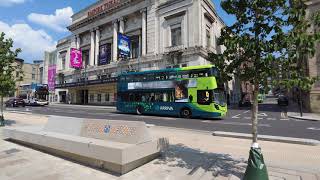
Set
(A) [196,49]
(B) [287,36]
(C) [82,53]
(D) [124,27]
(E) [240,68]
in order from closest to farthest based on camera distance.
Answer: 1. (B) [287,36]
2. (E) [240,68]
3. (A) [196,49]
4. (D) [124,27]
5. (C) [82,53]

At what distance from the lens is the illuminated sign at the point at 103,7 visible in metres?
45.9

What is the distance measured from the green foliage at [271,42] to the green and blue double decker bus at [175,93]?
11.5m

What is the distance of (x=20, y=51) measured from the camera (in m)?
14.3

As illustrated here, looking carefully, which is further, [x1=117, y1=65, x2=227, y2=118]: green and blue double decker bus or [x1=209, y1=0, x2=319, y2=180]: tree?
[x1=117, y1=65, x2=227, y2=118]: green and blue double decker bus

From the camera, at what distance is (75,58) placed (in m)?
50.8

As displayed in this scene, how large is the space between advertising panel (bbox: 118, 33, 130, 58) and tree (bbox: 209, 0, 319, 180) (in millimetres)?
35510

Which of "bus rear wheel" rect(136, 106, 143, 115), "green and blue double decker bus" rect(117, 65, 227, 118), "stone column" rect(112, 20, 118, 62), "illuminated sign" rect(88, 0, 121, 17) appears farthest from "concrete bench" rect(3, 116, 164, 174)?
"illuminated sign" rect(88, 0, 121, 17)

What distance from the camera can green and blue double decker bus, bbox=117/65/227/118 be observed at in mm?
19016

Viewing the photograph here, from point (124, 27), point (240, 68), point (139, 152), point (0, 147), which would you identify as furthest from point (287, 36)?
point (124, 27)

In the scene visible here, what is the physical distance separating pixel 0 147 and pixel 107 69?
38.5m

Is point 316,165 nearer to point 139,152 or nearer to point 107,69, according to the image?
point 139,152

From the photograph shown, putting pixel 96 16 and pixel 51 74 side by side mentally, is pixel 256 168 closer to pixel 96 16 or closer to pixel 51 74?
pixel 96 16

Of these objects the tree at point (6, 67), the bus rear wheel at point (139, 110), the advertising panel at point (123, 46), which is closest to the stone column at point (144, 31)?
the advertising panel at point (123, 46)

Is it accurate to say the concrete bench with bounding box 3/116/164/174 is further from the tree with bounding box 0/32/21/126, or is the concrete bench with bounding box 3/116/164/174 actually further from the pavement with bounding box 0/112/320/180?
the tree with bounding box 0/32/21/126
